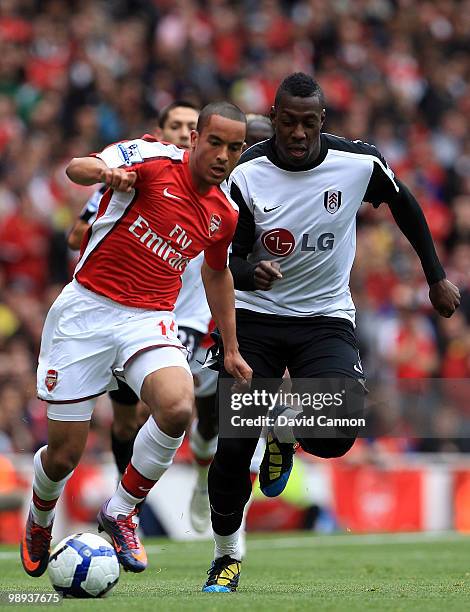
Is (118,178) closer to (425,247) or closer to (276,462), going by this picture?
(425,247)

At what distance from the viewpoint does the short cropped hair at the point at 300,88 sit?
7.36 metres

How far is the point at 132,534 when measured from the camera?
24.1 ft

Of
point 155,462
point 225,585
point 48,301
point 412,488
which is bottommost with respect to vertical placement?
point 412,488

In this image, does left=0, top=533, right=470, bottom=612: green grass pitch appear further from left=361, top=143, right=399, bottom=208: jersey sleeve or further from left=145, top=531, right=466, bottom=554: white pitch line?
left=361, top=143, right=399, bottom=208: jersey sleeve

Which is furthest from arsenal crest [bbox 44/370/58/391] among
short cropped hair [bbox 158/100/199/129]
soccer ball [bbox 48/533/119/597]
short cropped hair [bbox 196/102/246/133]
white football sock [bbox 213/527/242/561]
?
short cropped hair [bbox 158/100/199/129]

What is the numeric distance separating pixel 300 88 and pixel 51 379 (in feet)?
6.74

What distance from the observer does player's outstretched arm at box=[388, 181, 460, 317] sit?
7.85m

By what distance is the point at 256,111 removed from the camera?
1917cm

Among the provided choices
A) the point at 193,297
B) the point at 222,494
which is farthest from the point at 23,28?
the point at 222,494

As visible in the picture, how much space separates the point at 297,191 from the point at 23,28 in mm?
11617

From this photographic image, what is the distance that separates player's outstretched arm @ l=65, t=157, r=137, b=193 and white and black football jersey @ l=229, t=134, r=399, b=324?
3.70 ft

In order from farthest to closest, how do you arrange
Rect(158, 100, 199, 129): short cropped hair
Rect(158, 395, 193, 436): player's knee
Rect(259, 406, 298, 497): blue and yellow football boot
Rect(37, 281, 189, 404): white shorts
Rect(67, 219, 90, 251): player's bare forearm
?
Rect(158, 100, 199, 129): short cropped hair, Rect(67, 219, 90, 251): player's bare forearm, Rect(259, 406, 298, 497): blue and yellow football boot, Rect(37, 281, 189, 404): white shorts, Rect(158, 395, 193, 436): player's knee

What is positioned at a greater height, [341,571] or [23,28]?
[23,28]

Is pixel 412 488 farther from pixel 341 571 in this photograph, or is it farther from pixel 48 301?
pixel 341 571
